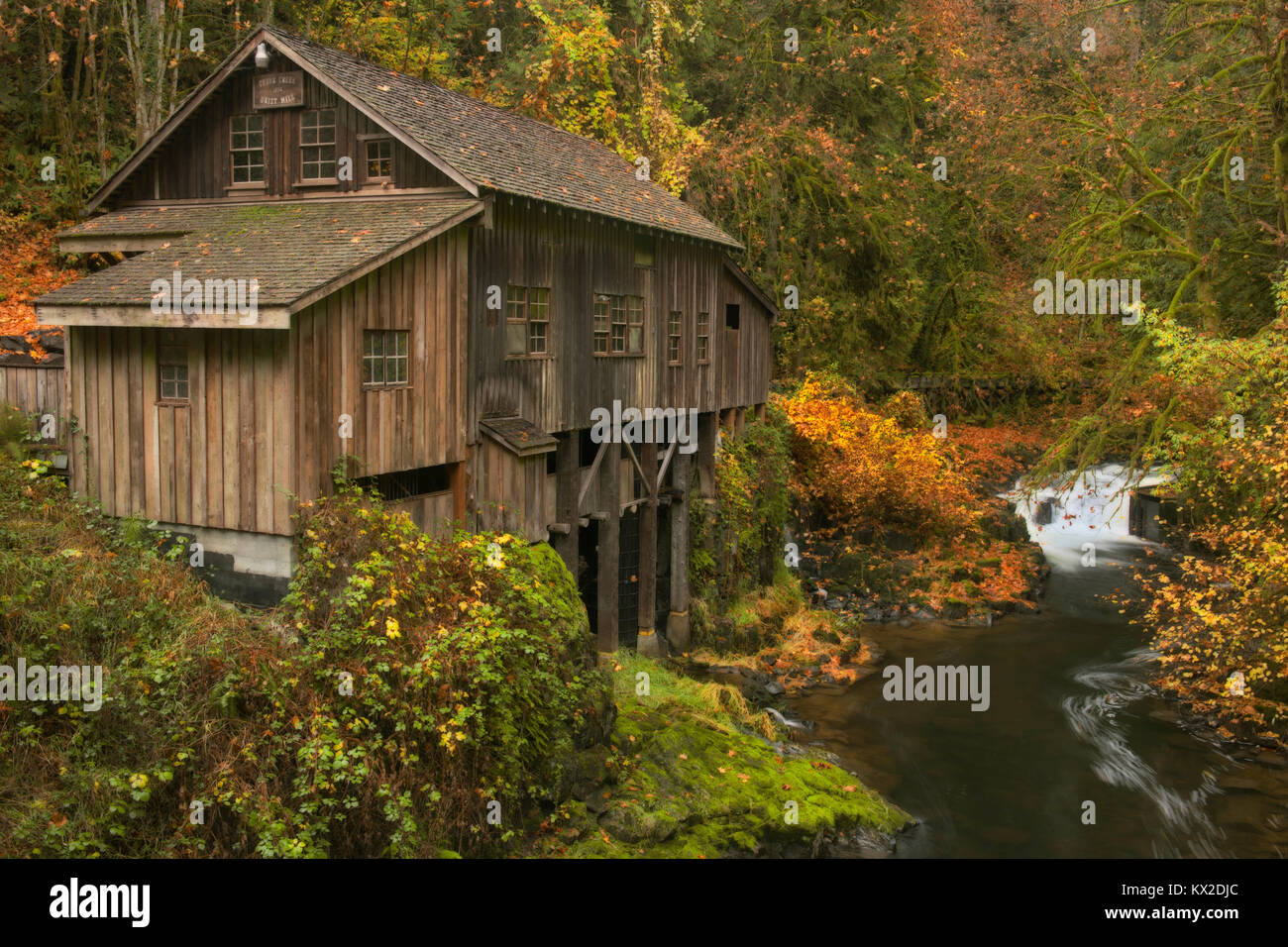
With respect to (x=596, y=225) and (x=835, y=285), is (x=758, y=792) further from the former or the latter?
(x=835, y=285)

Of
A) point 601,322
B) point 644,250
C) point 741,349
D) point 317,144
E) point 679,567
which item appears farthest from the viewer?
point 741,349

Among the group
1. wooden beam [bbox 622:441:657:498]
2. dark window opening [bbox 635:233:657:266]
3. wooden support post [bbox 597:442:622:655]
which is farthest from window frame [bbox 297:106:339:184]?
wooden beam [bbox 622:441:657:498]

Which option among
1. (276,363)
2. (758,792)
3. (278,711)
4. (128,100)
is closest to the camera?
(278,711)

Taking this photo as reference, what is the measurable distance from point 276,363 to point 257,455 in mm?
1013

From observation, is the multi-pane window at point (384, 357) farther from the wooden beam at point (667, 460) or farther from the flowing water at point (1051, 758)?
the flowing water at point (1051, 758)

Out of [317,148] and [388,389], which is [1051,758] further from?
[317,148]

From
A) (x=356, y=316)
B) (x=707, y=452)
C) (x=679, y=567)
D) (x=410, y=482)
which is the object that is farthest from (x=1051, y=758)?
(x=356, y=316)

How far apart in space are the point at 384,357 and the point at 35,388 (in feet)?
14.2

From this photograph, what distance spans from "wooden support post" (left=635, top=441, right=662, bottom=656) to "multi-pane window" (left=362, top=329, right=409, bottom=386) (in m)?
7.53

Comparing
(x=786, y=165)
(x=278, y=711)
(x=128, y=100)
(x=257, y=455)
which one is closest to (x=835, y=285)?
(x=786, y=165)

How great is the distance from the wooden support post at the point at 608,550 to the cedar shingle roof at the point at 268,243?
6002mm

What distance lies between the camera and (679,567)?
69.3ft

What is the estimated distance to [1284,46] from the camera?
66.2ft

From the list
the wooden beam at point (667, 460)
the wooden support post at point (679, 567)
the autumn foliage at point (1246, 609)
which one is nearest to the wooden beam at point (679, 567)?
the wooden support post at point (679, 567)
